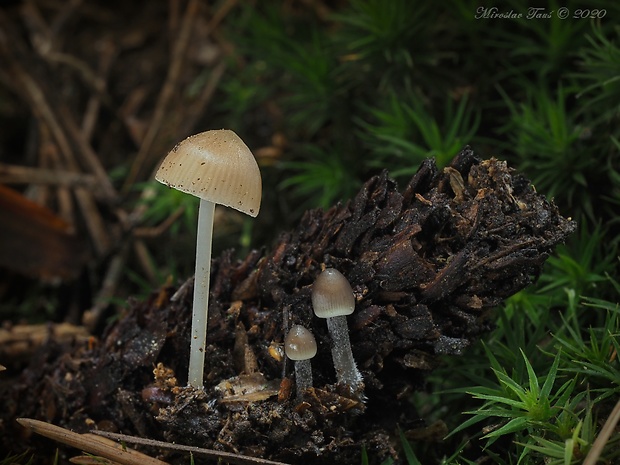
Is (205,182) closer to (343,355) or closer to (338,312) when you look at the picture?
(338,312)

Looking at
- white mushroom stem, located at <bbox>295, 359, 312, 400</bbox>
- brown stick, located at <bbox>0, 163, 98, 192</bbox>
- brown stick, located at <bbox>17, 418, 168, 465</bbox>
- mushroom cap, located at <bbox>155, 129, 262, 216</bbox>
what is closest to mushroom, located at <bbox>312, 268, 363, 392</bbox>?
white mushroom stem, located at <bbox>295, 359, 312, 400</bbox>

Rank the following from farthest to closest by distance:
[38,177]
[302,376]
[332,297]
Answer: [38,177] < [302,376] < [332,297]

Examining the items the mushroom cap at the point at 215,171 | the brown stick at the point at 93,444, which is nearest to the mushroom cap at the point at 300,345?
the mushroom cap at the point at 215,171

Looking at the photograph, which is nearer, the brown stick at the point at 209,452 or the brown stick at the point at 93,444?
the brown stick at the point at 209,452

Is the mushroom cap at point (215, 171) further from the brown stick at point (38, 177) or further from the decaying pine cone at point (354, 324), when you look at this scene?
the brown stick at point (38, 177)

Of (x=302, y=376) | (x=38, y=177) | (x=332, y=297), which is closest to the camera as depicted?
(x=332, y=297)

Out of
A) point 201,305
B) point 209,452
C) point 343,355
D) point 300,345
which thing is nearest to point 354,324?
point 343,355

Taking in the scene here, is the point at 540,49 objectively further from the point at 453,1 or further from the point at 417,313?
the point at 417,313
